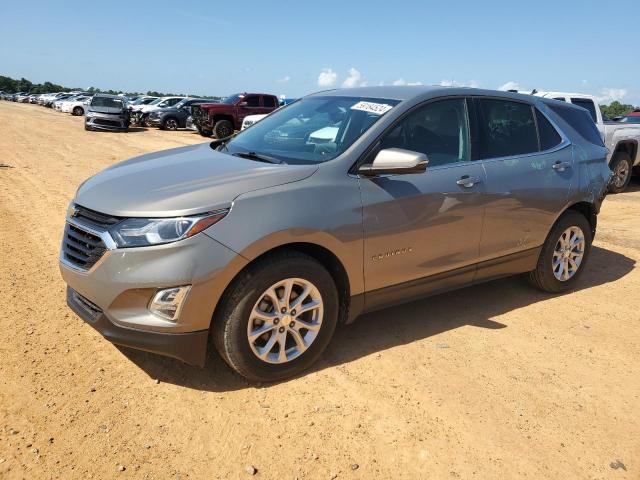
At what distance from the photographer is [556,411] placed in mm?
3047

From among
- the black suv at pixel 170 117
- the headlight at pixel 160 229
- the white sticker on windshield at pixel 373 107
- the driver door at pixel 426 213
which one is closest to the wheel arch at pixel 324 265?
the driver door at pixel 426 213

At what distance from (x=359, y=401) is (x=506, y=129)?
2.57 metres

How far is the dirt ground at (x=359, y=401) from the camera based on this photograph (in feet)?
8.36

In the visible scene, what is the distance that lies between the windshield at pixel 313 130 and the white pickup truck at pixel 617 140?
8015mm

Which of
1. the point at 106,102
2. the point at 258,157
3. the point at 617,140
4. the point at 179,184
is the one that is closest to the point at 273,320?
the point at 179,184

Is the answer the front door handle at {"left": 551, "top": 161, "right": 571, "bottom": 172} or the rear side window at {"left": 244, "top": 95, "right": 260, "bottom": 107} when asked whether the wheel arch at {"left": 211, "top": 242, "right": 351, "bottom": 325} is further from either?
the rear side window at {"left": 244, "top": 95, "right": 260, "bottom": 107}

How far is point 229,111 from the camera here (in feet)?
68.4

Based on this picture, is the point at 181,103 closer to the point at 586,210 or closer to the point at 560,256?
the point at 586,210

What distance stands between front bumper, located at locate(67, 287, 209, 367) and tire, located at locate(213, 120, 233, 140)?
1833 cm

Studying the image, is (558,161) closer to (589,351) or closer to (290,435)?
(589,351)

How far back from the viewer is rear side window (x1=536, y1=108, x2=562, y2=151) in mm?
4543

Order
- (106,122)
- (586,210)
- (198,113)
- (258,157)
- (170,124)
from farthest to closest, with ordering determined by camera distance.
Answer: (170,124) → (106,122) → (198,113) → (586,210) → (258,157)

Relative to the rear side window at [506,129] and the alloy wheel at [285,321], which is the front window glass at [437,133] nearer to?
the rear side window at [506,129]

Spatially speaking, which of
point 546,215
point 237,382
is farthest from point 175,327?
point 546,215
